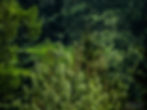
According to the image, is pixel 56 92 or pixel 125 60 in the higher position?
pixel 125 60

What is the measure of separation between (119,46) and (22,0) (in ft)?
23.9

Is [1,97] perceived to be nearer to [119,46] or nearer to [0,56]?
[0,56]

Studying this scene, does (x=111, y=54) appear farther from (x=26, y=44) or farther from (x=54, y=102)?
(x=54, y=102)

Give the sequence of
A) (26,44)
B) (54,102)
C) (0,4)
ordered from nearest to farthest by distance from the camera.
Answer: (54,102) → (0,4) → (26,44)

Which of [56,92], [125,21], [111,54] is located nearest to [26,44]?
[111,54]

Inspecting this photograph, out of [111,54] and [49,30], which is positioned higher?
[49,30]

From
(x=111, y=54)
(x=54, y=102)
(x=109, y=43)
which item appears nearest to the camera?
(x=54, y=102)

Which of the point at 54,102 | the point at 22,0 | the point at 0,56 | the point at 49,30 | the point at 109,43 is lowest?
the point at 54,102

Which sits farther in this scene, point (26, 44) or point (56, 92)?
point (26, 44)

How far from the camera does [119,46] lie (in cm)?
2400

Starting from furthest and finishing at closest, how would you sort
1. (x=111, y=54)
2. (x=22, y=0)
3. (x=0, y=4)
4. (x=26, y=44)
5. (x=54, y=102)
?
(x=22, y=0) < (x=26, y=44) < (x=111, y=54) < (x=0, y=4) < (x=54, y=102)

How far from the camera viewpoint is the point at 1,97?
1362 cm

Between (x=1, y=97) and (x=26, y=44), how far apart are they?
796cm

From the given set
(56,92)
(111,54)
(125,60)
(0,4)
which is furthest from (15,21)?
(125,60)
